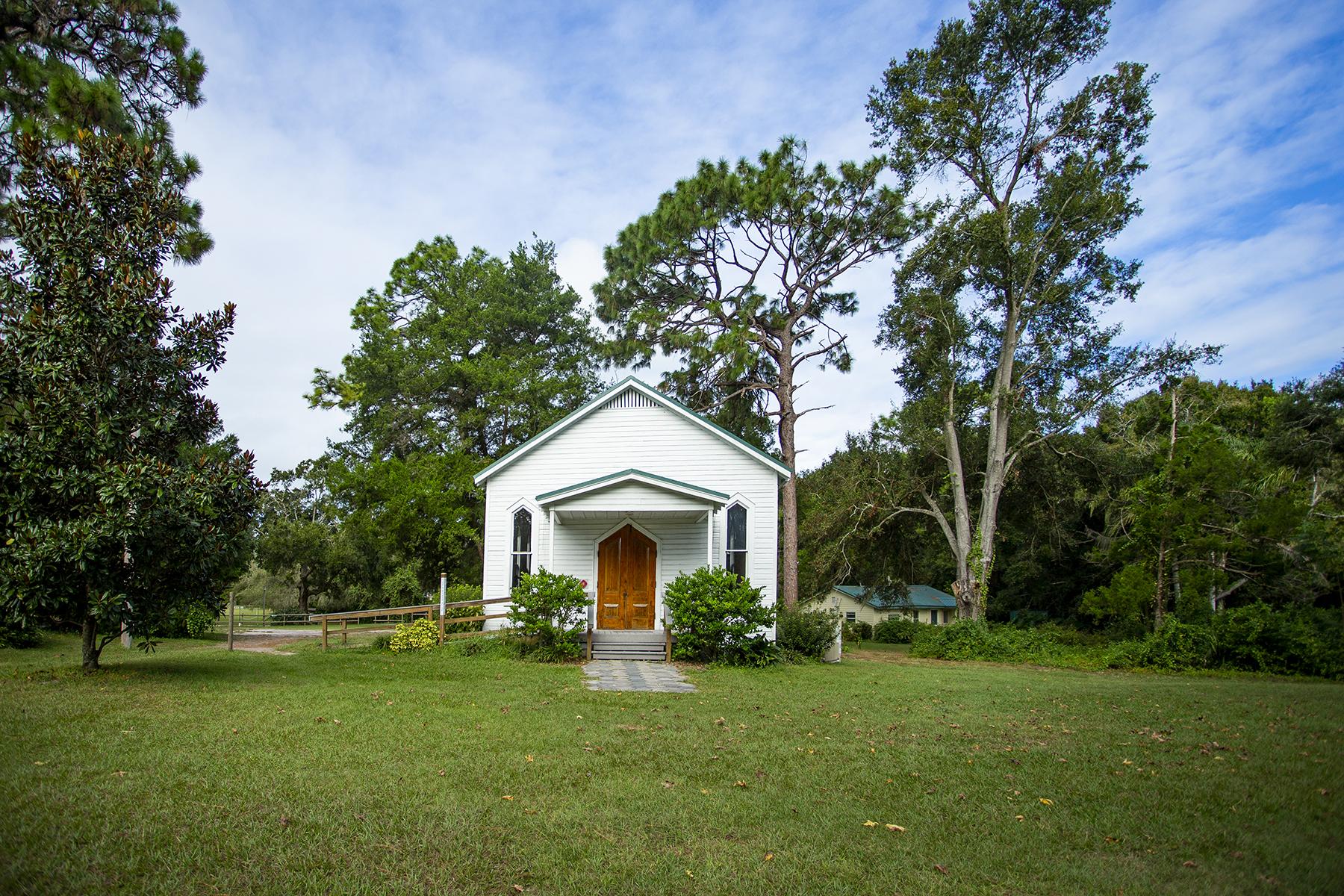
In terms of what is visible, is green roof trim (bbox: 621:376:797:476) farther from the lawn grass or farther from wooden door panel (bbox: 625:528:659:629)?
the lawn grass

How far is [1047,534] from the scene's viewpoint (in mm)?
26656

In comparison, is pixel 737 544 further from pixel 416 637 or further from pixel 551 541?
pixel 416 637

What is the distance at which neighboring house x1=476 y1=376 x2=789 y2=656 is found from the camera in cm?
1670

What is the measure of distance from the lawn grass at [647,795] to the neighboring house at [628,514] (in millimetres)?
7836

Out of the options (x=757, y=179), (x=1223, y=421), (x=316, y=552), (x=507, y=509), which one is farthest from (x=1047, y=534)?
(x=316, y=552)

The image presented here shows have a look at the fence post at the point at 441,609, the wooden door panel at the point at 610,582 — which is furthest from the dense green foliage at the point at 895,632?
the fence post at the point at 441,609

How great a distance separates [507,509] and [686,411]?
5.05 metres

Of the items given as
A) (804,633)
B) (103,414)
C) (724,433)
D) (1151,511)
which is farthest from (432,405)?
(1151,511)

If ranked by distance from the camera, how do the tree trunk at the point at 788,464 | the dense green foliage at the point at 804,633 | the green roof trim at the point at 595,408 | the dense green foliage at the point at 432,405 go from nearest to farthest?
the dense green foliage at the point at 804,633 → the green roof trim at the point at 595,408 → the tree trunk at the point at 788,464 → the dense green foliage at the point at 432,405

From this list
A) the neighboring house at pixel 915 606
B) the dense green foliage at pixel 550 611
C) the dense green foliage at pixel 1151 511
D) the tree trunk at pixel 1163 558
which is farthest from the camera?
the neighboring house at pixel 915 606

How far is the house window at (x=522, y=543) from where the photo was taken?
17156 millimetres

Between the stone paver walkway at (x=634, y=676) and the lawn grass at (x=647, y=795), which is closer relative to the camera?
the lawn grass at (x=647, y=795)

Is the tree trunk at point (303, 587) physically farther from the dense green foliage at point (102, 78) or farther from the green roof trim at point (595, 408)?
the dense green foliage at point (102, 78)

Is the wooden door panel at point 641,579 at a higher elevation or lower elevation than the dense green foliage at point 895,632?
higher
